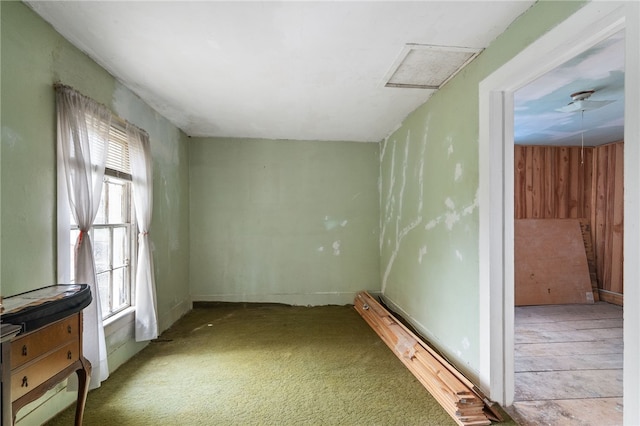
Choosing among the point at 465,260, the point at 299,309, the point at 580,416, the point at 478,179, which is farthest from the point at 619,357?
the point at 299,309

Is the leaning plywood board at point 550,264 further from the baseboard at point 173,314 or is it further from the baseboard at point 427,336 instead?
the baseboard at point 173,314

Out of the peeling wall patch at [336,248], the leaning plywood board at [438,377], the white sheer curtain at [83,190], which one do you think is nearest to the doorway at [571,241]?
the leaning plywood board at [438,377]

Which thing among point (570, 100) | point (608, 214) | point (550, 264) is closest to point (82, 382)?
point (570, 100)

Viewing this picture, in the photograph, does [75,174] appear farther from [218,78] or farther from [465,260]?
[465,260]

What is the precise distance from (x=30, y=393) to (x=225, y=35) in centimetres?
212

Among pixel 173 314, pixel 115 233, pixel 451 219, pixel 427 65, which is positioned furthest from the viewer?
pixel 173 314

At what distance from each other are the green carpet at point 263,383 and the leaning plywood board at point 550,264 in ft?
9.00

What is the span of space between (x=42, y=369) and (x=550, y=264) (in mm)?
5779

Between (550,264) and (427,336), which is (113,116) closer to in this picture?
(427,336)

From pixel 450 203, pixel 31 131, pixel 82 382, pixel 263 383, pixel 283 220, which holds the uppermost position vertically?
pixel 31 131

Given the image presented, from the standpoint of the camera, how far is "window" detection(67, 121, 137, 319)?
8.35ft

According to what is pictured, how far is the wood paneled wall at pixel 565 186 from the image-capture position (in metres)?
4.74

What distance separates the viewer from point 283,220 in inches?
177

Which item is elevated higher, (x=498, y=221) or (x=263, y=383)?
(x=498, y=221)
